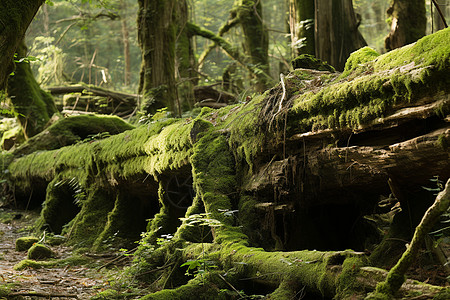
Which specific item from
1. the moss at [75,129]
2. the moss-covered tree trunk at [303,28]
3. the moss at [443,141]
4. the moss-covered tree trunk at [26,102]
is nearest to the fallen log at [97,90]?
the moss-covered tree trunk at [26,102]

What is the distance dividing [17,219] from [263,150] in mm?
9791

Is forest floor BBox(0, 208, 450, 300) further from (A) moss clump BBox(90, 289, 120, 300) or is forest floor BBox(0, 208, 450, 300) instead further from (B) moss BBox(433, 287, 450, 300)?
(B) moss BBox(433, 287, 450, 300)

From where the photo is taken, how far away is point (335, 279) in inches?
141

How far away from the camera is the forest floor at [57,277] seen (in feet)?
17.1

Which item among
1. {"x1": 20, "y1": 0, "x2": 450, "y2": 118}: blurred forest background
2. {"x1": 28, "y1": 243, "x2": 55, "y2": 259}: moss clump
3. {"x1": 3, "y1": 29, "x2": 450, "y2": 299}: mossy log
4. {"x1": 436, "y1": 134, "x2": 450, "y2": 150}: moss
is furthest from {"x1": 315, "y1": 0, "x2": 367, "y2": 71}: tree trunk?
{"x1": 20, "y1": 0, "x2": 450, "y2": 118}: blurred forest background

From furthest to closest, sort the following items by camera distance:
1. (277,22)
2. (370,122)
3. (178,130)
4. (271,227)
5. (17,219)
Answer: (277,22), (17,219), (178,130), (271,227), (370,122)

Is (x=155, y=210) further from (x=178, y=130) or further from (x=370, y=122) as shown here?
(x=370, y=122)

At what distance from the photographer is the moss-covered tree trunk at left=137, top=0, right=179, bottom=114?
12312 mm

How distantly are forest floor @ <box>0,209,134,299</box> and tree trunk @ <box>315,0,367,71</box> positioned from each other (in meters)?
5.88

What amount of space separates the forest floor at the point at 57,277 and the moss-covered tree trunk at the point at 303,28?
19.6ft

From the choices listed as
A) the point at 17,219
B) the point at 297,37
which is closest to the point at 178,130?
the point at 297,37

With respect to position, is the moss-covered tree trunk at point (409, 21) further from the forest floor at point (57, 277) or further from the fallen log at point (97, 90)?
the fallen log at point (97, 90)

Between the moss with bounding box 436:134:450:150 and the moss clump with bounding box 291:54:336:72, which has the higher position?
the moss clump with bounding box 291:54:336:72

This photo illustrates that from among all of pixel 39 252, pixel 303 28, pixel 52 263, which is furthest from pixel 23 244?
pixel 303 28
